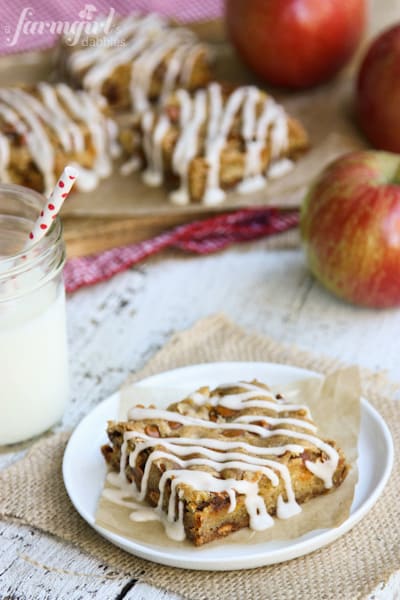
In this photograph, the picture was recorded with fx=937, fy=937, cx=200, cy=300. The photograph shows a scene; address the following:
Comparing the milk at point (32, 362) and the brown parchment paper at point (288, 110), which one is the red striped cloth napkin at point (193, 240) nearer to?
the brown parchment paper at point (288, 110)

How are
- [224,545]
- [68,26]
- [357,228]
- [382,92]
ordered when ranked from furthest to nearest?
1. [68,26]
2. [382,92]
3. [357,228]
4. [224,545]

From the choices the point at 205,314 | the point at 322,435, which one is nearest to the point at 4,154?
the point at 205,314

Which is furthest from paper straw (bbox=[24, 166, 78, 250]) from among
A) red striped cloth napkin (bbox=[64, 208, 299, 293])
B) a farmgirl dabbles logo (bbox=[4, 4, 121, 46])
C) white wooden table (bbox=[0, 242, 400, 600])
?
a farmgirl dabbles logo (bbox=[4, 4, 121, 46])

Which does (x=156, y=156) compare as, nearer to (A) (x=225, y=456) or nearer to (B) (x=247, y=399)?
(B) (x=247, y=399)

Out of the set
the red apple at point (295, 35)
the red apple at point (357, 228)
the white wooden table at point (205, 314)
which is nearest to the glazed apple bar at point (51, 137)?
the white wooden table at point (205, 314)

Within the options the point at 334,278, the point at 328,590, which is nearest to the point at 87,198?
the point at 334,278

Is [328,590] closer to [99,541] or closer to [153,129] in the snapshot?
[99,541]
